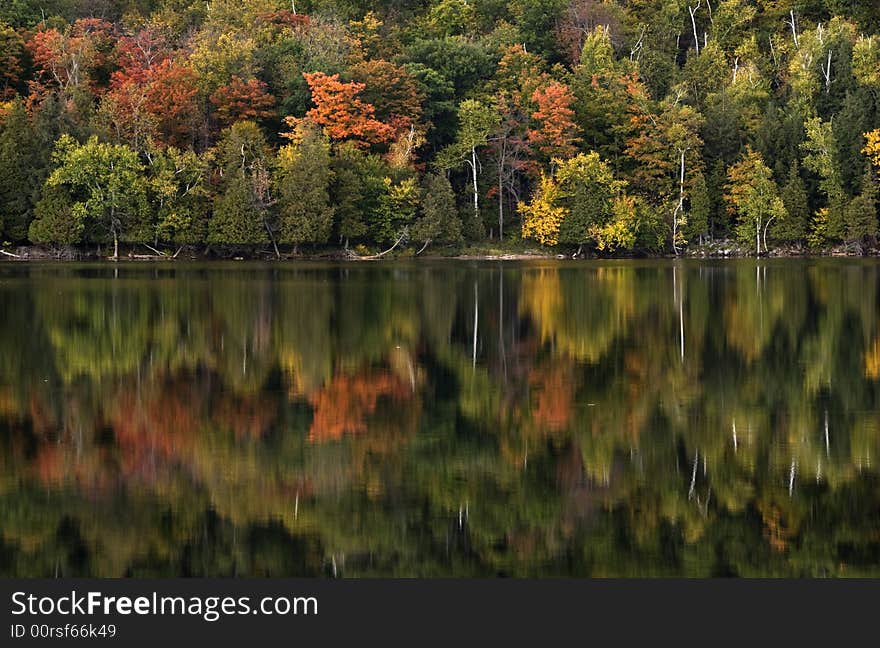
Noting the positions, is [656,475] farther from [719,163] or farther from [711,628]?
[719,163]

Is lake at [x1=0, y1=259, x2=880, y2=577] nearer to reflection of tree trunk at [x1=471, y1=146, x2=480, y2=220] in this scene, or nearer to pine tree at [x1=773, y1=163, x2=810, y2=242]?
reflection of tree trunk at [x1=471, y1=146, x2=480, y2=220]

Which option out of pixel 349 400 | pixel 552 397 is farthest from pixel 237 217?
pixel 552 397

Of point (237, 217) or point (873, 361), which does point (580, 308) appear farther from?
point (237, 217)

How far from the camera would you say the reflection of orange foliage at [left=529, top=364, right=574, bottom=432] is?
1280 centimetres

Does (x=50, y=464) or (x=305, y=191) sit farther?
(x=305, y=191)

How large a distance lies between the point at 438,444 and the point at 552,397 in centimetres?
309

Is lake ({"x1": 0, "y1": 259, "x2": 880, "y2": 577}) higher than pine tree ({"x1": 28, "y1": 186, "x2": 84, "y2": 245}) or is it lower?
lower

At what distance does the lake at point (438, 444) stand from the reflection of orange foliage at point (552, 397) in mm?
65

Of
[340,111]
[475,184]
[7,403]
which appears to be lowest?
[7,403]

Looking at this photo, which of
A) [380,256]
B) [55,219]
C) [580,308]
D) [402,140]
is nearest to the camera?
[580,308]

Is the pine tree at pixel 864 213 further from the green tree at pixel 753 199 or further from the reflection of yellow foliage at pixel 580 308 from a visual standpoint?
the reflection of yellow foliage at pixel 580 308

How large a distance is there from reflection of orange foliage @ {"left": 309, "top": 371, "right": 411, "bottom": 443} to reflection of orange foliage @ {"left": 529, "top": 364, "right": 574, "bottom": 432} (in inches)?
66.2

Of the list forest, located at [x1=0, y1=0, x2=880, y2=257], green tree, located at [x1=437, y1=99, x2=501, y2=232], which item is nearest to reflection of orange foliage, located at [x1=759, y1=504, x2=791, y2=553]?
forest, located at [x1=0, y1=0, x2=880, y2=257]

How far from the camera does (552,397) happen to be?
1443cm
